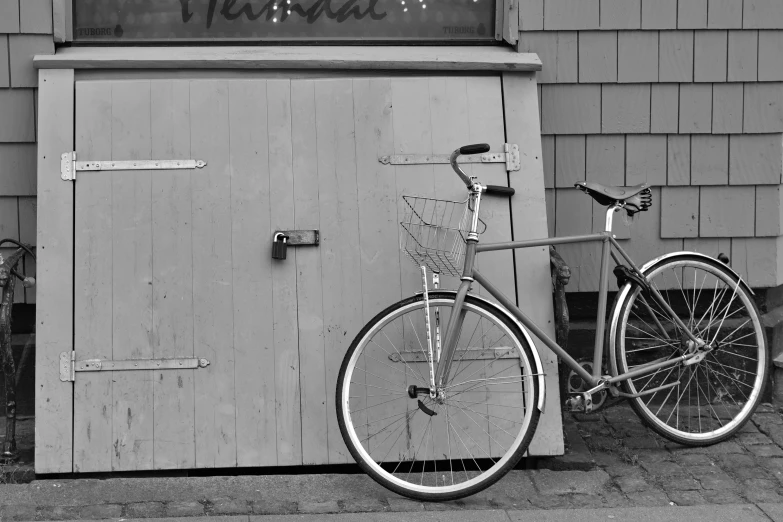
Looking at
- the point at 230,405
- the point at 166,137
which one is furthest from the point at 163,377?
the point at 166,137

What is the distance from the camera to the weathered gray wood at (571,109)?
14.8 ft

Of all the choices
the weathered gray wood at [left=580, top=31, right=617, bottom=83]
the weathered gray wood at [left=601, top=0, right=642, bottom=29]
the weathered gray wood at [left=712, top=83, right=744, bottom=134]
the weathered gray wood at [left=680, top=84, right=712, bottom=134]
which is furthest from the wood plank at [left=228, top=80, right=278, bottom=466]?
the weathered gray wood at [left=712, top=83, right=744, bottom=134]

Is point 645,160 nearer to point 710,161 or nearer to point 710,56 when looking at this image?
point 710,161

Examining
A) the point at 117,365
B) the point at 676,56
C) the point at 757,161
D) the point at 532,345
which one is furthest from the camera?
the point at 757,161

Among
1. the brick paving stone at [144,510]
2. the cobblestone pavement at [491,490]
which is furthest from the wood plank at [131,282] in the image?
the brick paving stone at [144,510]

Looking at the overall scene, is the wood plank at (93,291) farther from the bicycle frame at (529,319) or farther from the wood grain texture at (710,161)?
the wood grain texture at (710,161)

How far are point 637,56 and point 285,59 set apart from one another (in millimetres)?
1636

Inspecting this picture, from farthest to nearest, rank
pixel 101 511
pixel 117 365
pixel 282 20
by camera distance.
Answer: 1. pixel 282 20
2. pixel 117 365
3. pixel 101 511

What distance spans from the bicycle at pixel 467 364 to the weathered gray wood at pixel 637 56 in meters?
0.71

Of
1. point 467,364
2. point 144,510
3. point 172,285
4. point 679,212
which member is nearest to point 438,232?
point 467,364

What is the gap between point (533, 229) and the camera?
163 inches

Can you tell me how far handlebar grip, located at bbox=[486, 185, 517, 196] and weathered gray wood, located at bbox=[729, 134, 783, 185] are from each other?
4.15ft

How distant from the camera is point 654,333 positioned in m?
4.71

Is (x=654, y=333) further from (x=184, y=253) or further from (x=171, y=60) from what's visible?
(x=171, y=60)
